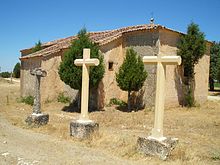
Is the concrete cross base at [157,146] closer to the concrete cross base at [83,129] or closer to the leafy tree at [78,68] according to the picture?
the concrete cross base at [83,129]

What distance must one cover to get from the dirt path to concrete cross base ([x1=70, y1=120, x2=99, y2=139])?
55cm

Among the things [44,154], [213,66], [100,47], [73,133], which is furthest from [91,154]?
[213,66]

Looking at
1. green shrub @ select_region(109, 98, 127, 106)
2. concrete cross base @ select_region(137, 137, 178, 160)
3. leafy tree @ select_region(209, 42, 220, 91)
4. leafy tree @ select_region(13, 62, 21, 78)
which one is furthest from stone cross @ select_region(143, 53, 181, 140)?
leafy tree @ select_region(13, 62, 21, 78)

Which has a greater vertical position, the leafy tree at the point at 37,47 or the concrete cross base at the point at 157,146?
the leafy tree at the point at 37,47

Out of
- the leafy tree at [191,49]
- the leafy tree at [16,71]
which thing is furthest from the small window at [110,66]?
the leafy tree at [16,71]

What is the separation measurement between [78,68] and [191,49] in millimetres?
7090

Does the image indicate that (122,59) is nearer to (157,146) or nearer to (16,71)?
(157,146)

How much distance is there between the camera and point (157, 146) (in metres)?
6.62

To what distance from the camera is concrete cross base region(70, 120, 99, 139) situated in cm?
841

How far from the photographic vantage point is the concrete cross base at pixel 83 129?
8.41 m

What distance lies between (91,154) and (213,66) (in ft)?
109

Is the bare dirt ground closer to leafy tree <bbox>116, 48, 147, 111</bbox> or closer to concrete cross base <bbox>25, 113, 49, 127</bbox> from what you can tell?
concrete cross base <bbox>25, 113, 49, 127</bbox>

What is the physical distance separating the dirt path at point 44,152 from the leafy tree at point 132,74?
7943 millimetres

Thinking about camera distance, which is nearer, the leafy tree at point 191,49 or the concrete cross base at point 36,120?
the concrete cross base at point 36,120
